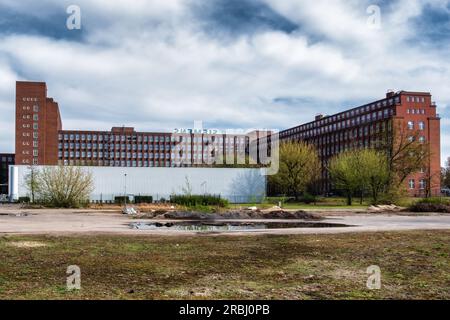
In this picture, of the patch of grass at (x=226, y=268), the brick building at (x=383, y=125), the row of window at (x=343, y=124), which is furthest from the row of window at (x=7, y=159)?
the patch of grass at (x=226, y=268)

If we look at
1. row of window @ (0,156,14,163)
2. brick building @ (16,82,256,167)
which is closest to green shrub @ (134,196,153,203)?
brick building @ (16,82,256,167)

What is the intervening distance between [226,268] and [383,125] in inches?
3430

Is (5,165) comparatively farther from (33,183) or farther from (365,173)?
(365,173)

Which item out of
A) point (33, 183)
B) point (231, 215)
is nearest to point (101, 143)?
point (33, 183)

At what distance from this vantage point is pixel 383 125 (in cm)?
9112

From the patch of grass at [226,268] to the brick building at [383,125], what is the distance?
3111 inches

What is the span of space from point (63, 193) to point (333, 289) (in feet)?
146

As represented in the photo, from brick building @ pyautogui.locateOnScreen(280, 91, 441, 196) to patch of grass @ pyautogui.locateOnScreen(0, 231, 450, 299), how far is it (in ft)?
259

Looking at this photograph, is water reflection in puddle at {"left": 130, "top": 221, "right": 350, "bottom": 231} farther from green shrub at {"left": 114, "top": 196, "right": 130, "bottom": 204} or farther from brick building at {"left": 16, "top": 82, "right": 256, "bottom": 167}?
brick building at {"left": 16, "top": 82, "right": 256, "bottom": 167}

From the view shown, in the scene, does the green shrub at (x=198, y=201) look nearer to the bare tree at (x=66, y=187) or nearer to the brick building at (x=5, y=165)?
the bare tree at (x=66, y=187)

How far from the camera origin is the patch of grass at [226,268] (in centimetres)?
785

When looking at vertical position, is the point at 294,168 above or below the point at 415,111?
below
